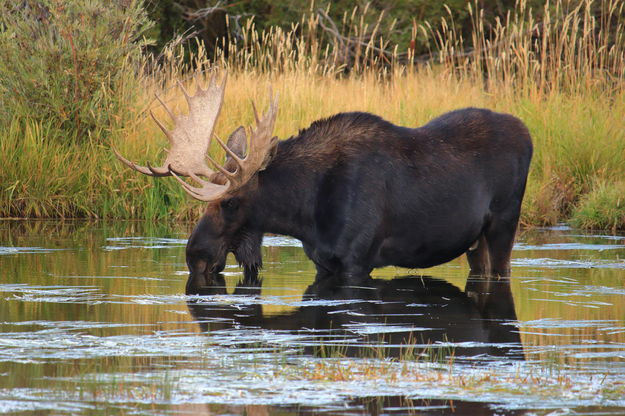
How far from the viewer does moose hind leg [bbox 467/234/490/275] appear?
378 inches

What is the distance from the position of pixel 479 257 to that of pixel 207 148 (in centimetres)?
245

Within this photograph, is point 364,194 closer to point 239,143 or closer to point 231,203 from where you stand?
A: point 231,203

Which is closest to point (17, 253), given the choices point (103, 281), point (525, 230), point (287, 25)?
point (103, 281)

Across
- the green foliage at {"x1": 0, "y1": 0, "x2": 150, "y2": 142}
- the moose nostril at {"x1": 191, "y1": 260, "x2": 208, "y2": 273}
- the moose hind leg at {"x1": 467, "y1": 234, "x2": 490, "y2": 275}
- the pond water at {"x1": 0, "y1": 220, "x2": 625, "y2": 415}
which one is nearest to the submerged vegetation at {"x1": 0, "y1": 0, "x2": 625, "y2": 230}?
the green foliage at {"x1": 0, "y1": 0, "x2": 150, "y2": 142}

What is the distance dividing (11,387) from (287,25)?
69.2 ft

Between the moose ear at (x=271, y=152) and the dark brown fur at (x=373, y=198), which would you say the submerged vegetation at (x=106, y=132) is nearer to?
the dark brown fur at (x=373, y=198)

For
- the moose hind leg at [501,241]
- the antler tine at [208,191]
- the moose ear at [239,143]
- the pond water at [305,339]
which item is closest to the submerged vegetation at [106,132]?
the pond water at [305,339]

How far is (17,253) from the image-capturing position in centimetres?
1062

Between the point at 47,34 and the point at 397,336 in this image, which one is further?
the point at 47,34

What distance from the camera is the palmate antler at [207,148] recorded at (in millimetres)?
8695

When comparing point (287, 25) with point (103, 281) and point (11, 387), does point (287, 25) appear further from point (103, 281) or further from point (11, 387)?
point (11, 387)

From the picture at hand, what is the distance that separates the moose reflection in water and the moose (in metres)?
0.28

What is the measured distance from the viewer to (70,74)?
14055 millimetres

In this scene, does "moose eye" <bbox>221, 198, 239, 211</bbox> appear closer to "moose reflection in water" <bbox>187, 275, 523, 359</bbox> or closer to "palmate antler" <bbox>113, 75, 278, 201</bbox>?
"palmate antler" <bbox>113, 75, 278, 201</bbox>
